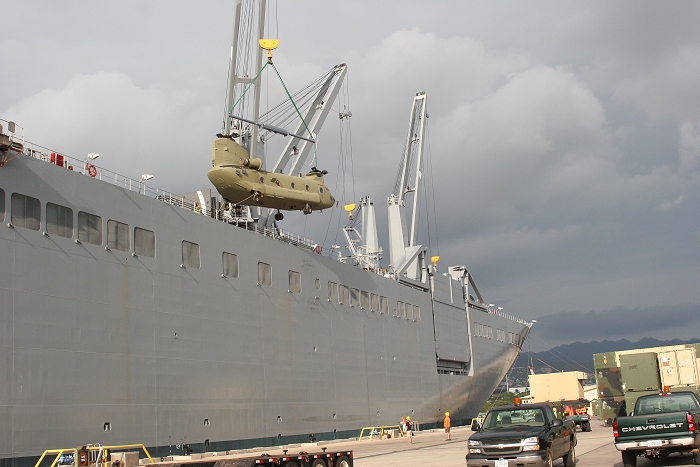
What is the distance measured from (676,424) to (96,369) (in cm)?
1713

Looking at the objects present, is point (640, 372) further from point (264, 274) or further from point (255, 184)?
point (255, 184)

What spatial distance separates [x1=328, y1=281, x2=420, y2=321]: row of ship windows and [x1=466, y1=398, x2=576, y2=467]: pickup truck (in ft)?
67.7

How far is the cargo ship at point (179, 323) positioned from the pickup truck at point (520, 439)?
13.0m

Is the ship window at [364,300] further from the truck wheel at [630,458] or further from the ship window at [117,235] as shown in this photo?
the truck wheel at [630,458]

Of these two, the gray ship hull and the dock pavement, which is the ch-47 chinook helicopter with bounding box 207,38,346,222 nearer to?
the gray ship hull

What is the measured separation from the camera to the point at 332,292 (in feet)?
121

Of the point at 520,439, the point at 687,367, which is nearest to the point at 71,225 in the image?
the point at 520,439

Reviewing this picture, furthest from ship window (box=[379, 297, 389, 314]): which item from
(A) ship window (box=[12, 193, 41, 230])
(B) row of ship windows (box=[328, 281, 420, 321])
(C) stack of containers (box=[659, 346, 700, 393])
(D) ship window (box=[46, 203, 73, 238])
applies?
(A) ship window (box=[12, 193, 41, 230])

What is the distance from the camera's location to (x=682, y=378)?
41.9 m

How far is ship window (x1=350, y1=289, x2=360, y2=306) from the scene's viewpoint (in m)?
38.8

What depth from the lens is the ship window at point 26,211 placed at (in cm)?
2125

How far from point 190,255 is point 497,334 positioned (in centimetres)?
3876

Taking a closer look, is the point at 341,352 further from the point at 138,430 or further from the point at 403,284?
the point at 138,430

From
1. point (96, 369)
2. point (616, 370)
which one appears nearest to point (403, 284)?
point (616, 370)
